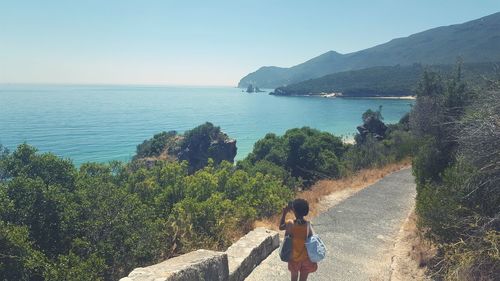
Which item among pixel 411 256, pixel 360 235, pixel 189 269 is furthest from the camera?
pixel 360 235

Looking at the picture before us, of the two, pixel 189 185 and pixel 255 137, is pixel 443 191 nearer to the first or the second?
pixel 189 185

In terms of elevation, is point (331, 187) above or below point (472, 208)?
below

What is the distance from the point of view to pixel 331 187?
14734 mm

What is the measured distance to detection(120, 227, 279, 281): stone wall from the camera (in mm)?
4503

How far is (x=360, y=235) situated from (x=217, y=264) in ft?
15.5

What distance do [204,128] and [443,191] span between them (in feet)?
138

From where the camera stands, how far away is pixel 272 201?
10.6m

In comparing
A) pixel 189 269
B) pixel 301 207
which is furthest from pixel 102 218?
pixel 301 207

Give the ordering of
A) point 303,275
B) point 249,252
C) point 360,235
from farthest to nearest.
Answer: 1. point 360,235
2. point 249,252
3. point 303,275

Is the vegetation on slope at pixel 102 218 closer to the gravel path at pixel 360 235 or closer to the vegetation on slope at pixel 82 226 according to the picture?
the vegetation on slope at pixel 82 226

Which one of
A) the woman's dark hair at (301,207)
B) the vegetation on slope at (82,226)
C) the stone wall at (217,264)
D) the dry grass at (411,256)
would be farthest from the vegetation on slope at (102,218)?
the dry grass at (411,256)

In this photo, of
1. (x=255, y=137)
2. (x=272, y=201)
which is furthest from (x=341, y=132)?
(x=272, y=201)

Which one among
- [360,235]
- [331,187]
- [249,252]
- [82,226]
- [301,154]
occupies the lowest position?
[301,154]

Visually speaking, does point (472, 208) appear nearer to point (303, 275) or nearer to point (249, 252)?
point (303, 275)
